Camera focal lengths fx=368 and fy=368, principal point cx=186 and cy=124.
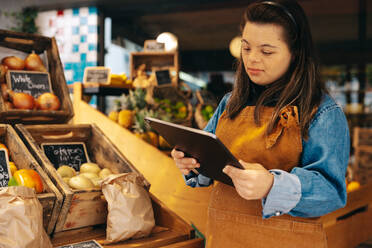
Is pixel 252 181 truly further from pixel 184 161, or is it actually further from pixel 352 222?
pixel 352 222

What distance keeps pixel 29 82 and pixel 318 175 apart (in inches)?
75.2

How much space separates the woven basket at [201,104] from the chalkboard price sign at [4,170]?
2.09 meters

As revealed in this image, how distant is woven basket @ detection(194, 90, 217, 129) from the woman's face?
2.28 m

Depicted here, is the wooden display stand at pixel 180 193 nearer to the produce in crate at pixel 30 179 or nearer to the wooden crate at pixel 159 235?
the wooden crate at pixel 159 235

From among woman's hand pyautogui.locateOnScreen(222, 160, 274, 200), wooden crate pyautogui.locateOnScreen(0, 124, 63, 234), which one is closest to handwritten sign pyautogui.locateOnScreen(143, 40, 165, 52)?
wooden crate pyautogui.locateOnScreen(0, 124, 63, 234)

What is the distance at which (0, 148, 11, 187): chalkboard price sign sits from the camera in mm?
1589

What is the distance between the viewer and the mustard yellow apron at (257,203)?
1141 mm

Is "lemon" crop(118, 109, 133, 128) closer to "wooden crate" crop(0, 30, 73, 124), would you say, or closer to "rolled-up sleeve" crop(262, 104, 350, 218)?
"wooden crate" crop(0, 30, 73, 124)

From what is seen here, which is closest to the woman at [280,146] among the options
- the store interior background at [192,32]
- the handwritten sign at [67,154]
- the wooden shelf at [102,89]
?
the handwritten sign at [67,154]

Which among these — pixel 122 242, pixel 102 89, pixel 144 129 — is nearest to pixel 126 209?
pixel 122 242

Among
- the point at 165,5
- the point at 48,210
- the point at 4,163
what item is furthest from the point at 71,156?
the point at 165,5

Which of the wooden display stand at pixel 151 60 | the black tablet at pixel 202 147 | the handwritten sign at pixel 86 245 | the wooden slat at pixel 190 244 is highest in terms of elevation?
the wooden display stand at pixel 151 60

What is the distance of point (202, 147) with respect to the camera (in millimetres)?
1042

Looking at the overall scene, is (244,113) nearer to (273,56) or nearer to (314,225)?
(273,56)
